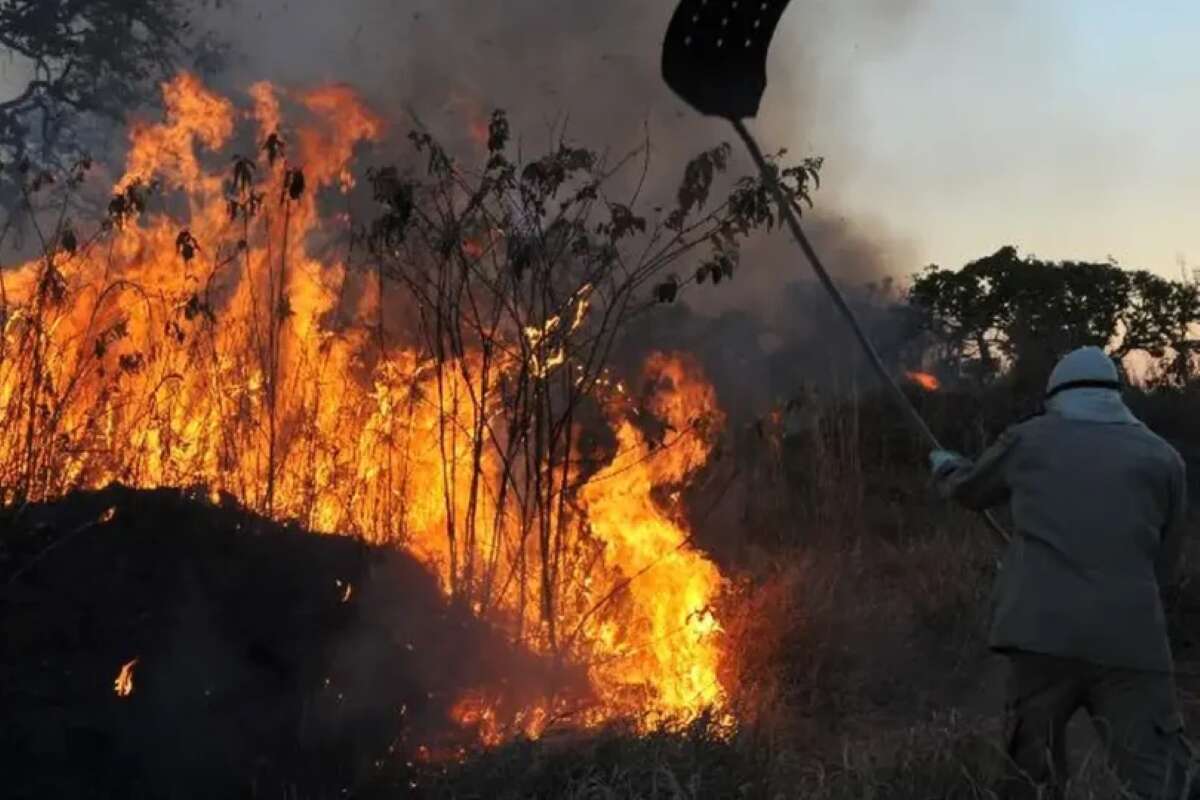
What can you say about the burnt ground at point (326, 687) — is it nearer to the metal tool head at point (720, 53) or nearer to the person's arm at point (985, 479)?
the person's arm at point (985, 479)

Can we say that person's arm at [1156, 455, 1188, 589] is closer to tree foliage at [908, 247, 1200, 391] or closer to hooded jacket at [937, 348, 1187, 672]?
hooded jacket at [937, 348, 1187, 672]

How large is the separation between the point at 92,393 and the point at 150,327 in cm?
57

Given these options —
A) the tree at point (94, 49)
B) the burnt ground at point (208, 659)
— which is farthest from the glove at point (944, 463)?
the tree at point (94, 49)

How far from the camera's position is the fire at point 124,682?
Result: 419 cm

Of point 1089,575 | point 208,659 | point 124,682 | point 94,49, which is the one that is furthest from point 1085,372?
point 94,49

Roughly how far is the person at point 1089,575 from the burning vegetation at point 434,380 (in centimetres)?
204

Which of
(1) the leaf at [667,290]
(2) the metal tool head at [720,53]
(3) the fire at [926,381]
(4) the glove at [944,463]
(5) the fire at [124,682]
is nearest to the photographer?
(2) the metal tool head at [720,53]

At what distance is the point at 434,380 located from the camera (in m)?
6.52

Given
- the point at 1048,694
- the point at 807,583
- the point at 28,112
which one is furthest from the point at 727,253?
the point at 28,112

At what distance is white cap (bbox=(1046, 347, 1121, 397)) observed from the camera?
3775 millimetres

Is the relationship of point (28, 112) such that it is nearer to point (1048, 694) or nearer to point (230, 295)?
point (230, 295)

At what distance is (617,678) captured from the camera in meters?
5.66

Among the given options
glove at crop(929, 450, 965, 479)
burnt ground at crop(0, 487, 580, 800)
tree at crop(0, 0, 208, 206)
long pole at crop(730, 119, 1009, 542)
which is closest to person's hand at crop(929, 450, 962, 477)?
glove at crop(929, 450, 965, 479)

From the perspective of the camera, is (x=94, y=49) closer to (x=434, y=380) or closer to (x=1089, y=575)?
(x=434, y=380)
